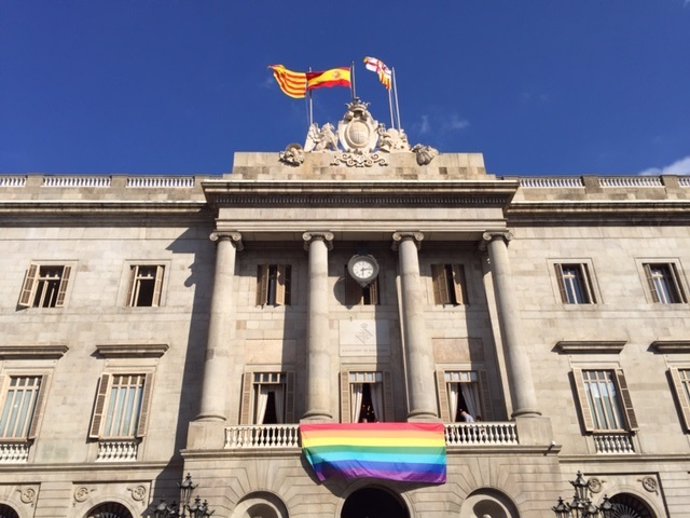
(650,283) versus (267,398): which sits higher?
(650,283)

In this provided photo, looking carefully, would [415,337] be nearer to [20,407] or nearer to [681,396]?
[681,396]

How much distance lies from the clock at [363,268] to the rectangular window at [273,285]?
279 centimetres

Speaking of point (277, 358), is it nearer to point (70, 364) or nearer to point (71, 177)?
point (70, 364)

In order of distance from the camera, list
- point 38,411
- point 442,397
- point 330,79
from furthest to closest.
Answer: point 330,79
point 442,397
point 38,411

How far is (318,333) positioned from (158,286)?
7.37 m

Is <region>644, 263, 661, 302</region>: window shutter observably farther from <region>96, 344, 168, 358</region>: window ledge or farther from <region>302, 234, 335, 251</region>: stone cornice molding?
<region>96, 344, 168, 358</region>: window ledge

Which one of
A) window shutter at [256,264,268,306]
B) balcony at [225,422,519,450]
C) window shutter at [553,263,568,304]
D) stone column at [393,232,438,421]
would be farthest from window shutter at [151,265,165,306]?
window shutter at [553,263,568,304]

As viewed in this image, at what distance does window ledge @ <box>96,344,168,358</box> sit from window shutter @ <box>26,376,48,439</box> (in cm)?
224

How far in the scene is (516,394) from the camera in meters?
22.2

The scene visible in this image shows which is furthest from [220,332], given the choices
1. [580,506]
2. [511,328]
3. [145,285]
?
[580,506]

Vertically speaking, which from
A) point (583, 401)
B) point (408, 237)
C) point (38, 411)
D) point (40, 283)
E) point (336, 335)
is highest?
point (408, 237)

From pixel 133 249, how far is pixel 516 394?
16.9 meters

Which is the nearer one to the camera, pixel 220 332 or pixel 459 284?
pixel 220 332

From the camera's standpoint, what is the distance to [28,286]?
24.9 metres
